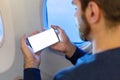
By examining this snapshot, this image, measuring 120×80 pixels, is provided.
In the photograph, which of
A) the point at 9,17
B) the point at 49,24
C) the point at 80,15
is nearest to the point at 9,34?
the point at 9,17

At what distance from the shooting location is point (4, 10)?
5.27 feet

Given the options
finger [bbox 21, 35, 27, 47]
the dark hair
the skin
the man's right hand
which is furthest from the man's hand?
the dark hair

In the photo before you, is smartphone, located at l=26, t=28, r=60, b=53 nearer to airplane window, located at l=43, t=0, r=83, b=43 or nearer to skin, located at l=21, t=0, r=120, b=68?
airplane window, located at l=43, t=0, r=83, b=43

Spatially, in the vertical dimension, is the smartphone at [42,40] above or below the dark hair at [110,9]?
below

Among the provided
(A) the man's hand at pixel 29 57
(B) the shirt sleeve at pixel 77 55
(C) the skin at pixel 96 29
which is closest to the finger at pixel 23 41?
(A) the man's hand at pixel 29 57

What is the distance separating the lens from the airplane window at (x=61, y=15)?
172 cm

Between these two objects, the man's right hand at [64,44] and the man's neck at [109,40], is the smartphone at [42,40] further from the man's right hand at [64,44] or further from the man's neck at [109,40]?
the man's neck at [109,40]

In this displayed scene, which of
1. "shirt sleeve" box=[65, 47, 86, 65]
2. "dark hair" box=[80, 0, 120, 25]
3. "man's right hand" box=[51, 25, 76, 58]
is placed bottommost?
"shirt sleeve" box=[65, 47, 86, 65]

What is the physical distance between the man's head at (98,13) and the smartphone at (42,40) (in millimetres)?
384

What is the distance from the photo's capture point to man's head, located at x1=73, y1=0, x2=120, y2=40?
3.70 feet

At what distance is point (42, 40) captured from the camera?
159 centimetres

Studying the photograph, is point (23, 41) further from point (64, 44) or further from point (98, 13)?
point (98, 13)

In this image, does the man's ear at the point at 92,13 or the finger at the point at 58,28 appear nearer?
the man's ear at the point at 92,13

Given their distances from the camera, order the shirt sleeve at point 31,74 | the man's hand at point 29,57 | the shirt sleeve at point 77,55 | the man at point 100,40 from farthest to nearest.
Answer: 1. the shirt sleeve at point 77,55
2. the man's hand at point 29,57
3. the shirt sleeve at point 31,74
4. the man at point 100,40
